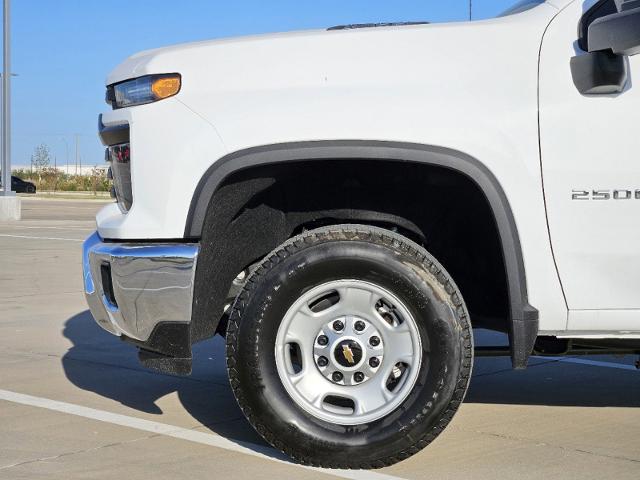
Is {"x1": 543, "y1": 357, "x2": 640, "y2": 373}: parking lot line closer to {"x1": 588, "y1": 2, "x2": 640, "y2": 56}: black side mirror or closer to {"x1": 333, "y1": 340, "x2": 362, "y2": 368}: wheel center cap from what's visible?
{"x1": 333, "y1": 340, "x2": 362, "y2": 368}: wheel center cap

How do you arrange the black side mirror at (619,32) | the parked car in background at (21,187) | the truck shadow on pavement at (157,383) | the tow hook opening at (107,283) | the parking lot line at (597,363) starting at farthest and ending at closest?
the parked car in background at (21,187) < the parking lot line at (597,363) < the truck shadow on pavement at (157,383) < the tow hook opening at (107,283) < the black side mirror at (619,32)

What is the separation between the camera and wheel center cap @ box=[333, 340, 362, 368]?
4.23 metres

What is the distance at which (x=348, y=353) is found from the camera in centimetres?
423

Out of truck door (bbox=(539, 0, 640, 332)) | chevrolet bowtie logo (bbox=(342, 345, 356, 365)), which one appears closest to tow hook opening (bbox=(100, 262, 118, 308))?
chevrolet bowtie logo (bbox=(342, 345, 356, 365))

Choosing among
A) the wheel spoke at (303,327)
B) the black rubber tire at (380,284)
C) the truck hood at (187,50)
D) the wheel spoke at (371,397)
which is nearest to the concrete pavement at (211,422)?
the black rubber tire at (380,284)

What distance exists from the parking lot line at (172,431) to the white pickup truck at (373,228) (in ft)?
0.22

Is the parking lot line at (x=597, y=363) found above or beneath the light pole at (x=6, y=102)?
beneath

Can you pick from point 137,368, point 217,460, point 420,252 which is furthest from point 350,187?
point 137,368

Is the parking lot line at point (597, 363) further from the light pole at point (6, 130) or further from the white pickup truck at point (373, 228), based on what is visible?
the light pole at point (6, 130)

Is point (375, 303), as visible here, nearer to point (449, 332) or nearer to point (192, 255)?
point (449, 332)

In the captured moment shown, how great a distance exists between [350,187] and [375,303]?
0.63 meters

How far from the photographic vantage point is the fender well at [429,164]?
13.4 feet

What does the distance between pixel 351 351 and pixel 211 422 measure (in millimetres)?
1176

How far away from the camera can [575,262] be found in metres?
4.13
